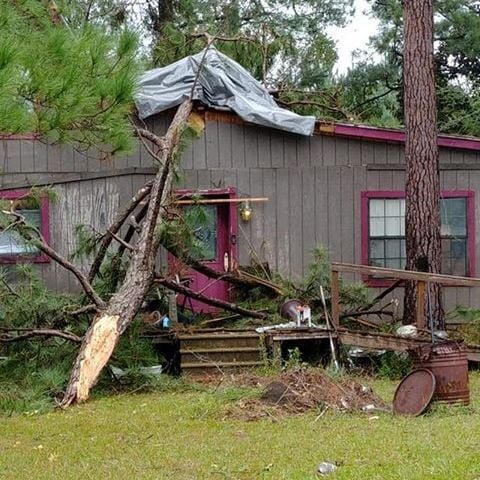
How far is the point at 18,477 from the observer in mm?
5320

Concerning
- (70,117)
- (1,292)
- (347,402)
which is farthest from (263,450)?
(1,292)

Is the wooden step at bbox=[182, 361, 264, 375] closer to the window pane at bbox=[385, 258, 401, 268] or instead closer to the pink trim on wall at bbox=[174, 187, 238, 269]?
the pink trim on wall at bbox=[174, 187, 238, 269]

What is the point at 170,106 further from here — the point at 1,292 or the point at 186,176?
the point at 1,292

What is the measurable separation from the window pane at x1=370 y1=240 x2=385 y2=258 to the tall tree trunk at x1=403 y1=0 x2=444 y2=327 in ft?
2.67

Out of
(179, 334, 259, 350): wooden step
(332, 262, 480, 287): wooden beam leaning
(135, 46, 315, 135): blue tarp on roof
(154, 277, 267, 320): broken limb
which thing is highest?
(135, 46, 315, 135): blue tarp on roof

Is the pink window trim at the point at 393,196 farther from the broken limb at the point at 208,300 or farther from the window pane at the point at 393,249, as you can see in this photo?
the broken limb at the point at 208,300

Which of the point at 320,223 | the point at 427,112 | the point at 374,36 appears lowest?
the point at 320,223

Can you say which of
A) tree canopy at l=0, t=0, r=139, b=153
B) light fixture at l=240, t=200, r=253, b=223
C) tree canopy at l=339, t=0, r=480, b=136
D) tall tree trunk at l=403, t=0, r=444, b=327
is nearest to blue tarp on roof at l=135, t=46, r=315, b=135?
light fixture at l=240, t=200, r=253, b=223

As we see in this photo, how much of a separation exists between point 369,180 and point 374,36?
1172 cm

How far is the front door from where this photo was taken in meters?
11.1

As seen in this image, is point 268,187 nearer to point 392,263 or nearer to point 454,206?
point 392,263

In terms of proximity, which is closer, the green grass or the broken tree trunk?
the green grass

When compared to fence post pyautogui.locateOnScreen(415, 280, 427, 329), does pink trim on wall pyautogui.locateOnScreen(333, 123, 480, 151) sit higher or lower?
higher

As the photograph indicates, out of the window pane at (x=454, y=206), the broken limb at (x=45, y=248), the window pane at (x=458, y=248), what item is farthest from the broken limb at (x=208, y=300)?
the window pane at (x=454, y=206)
